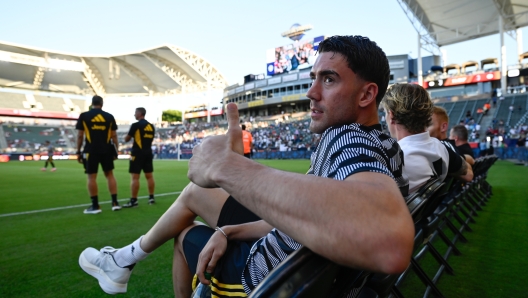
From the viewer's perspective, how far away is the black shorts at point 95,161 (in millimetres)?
5379

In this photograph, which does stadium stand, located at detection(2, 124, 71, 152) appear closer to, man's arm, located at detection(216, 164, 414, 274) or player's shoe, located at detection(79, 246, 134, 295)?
player's shoe, located at detection(79, 246, 134, 295)

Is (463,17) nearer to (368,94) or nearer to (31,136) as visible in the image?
(368,94)

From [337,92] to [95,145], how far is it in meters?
5.20

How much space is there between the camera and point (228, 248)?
4.63 ft

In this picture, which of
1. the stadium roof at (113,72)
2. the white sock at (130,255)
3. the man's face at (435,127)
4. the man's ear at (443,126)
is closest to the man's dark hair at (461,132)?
the man's ear at (443,126)

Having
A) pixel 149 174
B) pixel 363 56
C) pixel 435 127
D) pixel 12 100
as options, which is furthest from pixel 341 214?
pixel 12 100

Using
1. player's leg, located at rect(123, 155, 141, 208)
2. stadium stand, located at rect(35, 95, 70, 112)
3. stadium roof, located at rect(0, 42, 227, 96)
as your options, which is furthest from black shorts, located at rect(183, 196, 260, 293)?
stadium stand, located at rect(35, 95, 70, 112)

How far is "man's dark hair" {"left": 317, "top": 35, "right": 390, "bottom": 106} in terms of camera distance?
1230 millimetres

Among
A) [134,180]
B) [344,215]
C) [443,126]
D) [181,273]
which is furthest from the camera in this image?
[134,180]

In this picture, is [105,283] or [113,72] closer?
[105,283]

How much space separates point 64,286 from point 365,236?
2.50m

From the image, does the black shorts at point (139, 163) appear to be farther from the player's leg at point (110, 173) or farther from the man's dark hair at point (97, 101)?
the man's dark hair at point (97, 101)

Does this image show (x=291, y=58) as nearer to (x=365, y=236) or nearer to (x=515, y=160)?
(x=515, y=160)

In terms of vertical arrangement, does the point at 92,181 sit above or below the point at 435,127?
below
